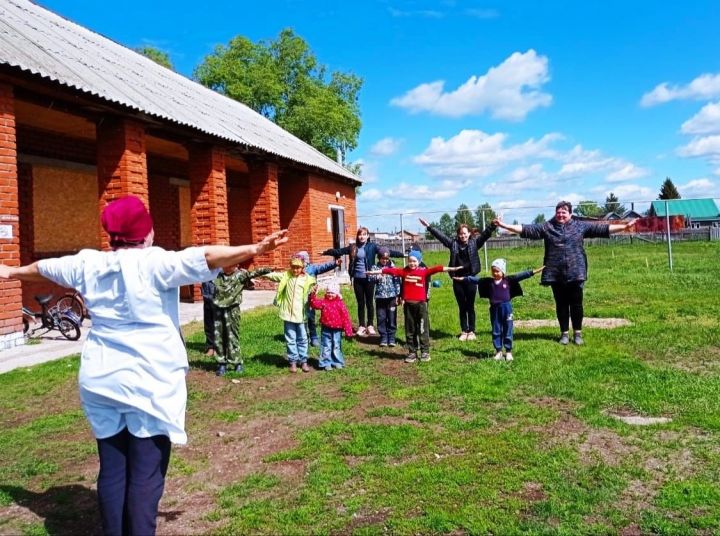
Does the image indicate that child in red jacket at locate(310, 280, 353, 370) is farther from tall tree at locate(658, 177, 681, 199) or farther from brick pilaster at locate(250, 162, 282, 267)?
tall tree at locate(658, 177, 681, 199)

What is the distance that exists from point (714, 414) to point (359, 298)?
5.35 meters

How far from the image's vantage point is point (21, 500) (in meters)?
3.71

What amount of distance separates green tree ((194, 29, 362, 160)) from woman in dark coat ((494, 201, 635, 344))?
29852mm

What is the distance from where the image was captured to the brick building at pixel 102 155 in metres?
8.10

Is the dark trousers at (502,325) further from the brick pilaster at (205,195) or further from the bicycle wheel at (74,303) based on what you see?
the brick pilaster at (205,195)

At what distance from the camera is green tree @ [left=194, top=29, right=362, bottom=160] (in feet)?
120

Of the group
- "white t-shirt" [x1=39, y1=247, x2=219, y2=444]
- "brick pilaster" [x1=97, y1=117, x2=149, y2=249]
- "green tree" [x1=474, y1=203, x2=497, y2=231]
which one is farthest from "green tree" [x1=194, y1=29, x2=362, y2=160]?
"white t-shirt" [x1=39, y1=247, x2=219, y2=444]

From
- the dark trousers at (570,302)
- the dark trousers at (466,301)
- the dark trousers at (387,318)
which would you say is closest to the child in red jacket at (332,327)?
the dark trousers at (387,318)

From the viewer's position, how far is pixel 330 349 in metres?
7.20

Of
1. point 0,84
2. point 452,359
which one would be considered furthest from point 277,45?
point 452,359

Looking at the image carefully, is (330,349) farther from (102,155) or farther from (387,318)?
(102,155)

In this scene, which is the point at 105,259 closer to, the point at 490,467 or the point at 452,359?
the point at 490,467

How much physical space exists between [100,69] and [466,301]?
26.6 feet

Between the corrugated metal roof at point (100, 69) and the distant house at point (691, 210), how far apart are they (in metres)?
11.6
